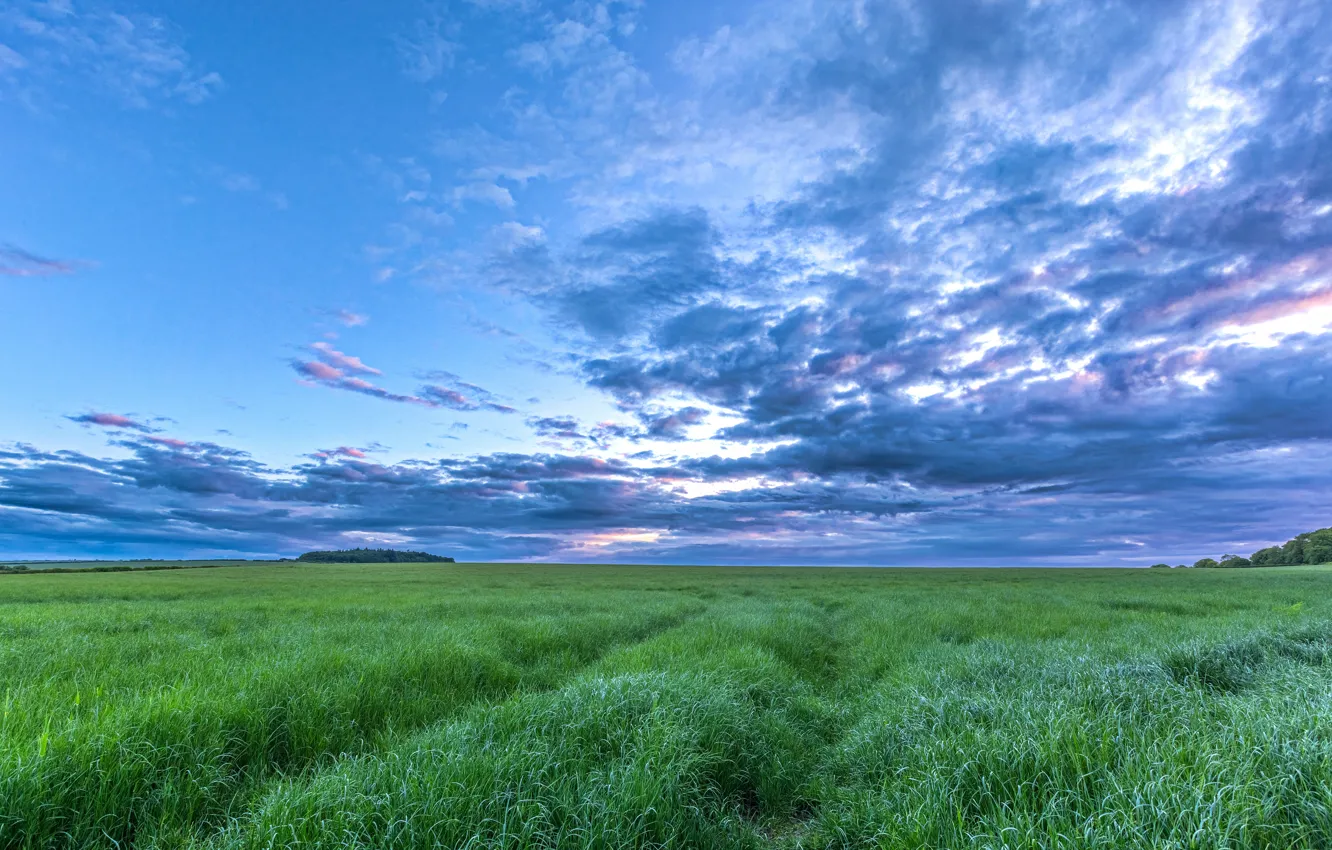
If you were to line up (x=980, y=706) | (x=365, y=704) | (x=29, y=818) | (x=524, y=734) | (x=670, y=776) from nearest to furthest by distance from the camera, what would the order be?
(x=29, y=818), (x=670, y=776), (x=524, y=734), (x=980, y=706), (x=365, y=704)

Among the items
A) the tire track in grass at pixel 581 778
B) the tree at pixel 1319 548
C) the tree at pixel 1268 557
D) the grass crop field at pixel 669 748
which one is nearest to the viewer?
the grass crop field at pixel 669 748

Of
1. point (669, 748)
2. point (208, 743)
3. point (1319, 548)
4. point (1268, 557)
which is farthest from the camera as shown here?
point (1268, 557)

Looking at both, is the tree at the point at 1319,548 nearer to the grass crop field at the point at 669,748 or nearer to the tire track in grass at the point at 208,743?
the grass crop field at the point at 669,748

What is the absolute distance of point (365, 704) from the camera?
324 inches

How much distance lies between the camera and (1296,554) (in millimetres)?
89750

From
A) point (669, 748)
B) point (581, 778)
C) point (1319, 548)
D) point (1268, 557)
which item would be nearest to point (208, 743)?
point (581, 778)

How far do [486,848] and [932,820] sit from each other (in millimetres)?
3332

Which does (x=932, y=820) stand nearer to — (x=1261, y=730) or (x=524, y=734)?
(x=1261, y=730)

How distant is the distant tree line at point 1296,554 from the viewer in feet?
284

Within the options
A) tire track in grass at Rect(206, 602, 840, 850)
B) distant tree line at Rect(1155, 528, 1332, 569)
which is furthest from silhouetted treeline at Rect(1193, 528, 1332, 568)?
tire track in grass at Rect(206, 602, 840, 850)

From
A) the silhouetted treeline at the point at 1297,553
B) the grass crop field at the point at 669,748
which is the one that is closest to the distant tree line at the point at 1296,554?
the silhouetted treeline at the point at 1297,553

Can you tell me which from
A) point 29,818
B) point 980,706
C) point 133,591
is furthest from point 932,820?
point 133,591

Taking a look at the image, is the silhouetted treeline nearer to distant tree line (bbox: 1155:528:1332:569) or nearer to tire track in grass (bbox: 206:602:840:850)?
distant tree line (bbox: 1155:528:1332:569)

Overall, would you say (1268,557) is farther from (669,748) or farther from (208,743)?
(208,743)
